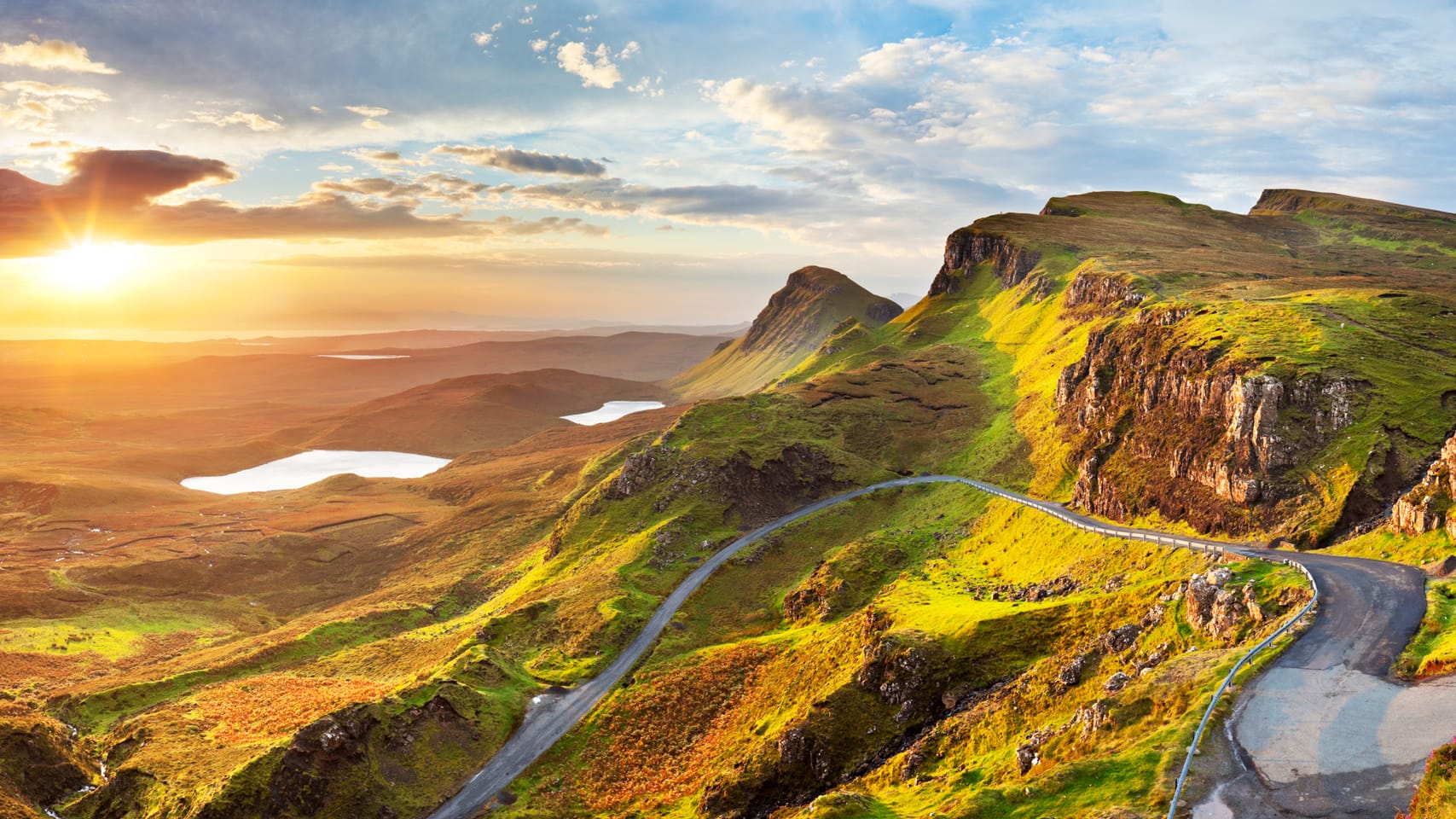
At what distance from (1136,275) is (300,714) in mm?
149387

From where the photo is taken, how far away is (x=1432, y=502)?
48.0 metres

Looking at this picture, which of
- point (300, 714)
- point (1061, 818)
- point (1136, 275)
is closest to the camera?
point (1061, 818)

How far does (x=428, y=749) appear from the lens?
57.6m

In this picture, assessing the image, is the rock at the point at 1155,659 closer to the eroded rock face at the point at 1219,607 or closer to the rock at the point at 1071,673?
the eroded rock face at the point at 1219,607

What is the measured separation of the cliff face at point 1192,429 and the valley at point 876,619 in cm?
34

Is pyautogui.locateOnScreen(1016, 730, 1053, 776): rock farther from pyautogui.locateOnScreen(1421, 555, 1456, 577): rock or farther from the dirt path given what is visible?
pyautogui.locateOnScreen(1421, 555, 1456, 577): rock

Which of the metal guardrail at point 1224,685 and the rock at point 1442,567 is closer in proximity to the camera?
the metal guardrail at point 1224,685

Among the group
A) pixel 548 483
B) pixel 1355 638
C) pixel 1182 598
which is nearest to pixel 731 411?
pixel 548 483

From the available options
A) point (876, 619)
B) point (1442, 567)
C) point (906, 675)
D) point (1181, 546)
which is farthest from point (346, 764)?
point (1442, 567)

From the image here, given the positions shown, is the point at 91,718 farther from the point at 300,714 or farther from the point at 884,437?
the point at 884,437

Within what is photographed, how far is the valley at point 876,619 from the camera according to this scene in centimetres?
3766

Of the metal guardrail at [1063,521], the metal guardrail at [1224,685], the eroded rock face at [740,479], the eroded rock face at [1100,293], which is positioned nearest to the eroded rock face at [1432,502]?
the metal guardrail at [1063,521]

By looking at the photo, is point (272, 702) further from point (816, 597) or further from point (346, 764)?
point (816, 597)

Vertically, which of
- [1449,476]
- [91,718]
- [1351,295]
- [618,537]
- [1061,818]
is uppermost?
[1351,295]
